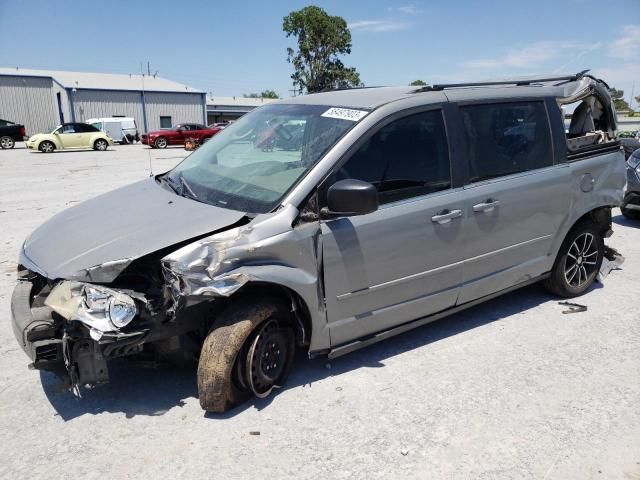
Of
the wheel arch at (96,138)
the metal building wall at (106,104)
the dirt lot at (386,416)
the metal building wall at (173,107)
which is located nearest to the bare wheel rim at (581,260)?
the dirt lot at (386,416)

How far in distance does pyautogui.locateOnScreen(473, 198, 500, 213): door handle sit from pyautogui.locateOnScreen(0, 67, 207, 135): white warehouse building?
152 feet

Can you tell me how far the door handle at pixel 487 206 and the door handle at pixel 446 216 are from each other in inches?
6.7

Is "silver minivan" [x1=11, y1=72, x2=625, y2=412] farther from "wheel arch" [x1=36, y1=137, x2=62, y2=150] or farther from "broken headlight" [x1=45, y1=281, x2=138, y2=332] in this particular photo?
"wheel arch" [x1=36, y1=137, x2=62, y2=150]

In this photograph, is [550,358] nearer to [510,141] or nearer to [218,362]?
[510,141]

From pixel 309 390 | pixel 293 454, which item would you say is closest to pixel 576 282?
pixel 309 390

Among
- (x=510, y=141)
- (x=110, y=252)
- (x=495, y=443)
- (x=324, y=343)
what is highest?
(x=510, y=141)

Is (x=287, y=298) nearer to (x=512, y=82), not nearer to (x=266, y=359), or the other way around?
(x=266, y=359)

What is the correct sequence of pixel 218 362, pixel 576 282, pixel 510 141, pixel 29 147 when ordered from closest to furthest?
pixel 218 362 → pixel 510 141 → pixel 576 282 → pixel 29 147

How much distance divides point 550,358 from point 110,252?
10.2 feet

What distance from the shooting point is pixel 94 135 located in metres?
29.3

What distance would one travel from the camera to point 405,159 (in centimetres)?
353

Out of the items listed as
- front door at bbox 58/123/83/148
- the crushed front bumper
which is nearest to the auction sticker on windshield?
the crushed front bumper

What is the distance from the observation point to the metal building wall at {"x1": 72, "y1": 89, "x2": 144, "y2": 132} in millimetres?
43859

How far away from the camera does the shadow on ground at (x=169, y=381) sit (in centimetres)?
318
